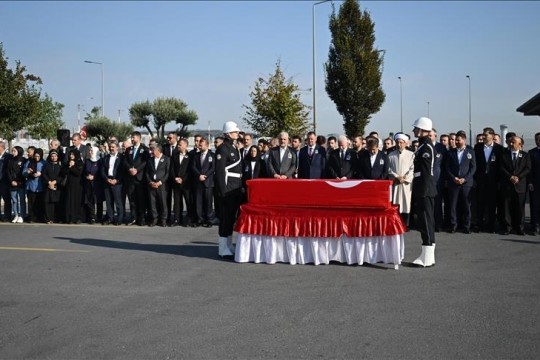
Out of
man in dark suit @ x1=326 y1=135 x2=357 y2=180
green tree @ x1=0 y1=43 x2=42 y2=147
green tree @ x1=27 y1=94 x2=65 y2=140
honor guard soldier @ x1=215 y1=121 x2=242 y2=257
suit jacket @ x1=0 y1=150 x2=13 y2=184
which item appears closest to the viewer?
honor guard soldier @ x1=215 y1=121 x2=242 y2=257

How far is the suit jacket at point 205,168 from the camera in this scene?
14.5m

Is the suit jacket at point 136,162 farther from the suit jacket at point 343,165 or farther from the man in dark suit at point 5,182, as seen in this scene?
the suit jacket at point 343,165

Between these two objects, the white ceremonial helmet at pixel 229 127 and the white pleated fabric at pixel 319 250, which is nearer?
the white pleated fabric at pixel 319 250

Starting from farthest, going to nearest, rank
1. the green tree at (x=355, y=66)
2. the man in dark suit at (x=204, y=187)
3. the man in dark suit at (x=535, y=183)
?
the green tree at (x=355, y=66)
the man in dark suit at (x=204, y=187)
the man in dark suit at (x=535, y=183)

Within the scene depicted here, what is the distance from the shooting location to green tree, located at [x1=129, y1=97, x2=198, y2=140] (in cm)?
5384

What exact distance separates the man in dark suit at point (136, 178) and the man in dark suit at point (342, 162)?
193 inches

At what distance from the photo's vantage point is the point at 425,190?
9289mm

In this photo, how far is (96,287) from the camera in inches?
304

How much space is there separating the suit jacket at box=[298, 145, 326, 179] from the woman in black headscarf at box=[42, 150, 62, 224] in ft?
20.9

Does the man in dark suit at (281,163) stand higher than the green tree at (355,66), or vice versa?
the green tree at (355,66)

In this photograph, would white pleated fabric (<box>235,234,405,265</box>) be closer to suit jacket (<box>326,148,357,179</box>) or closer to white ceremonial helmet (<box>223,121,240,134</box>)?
white ceremonial helmet (<box>223,121,240,134</box>)

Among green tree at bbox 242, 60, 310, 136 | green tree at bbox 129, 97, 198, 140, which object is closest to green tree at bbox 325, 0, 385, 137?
green tree at bbox 242, 60, 310, 136

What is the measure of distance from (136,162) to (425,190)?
26.4ft

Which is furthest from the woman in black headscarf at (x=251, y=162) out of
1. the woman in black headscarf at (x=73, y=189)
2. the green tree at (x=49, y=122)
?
the green tree at (x=49, y=122)
